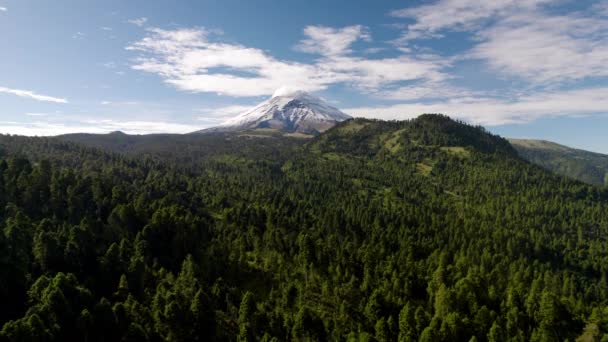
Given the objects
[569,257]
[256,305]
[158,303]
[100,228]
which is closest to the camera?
[158,303]

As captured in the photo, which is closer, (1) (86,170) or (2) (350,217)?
(2) (350,217)

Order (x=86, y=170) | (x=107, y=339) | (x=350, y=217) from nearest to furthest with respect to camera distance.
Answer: (x=107, y=339), (x=350, y=217), (x=86, y=170)

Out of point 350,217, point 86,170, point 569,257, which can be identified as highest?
point 86,170

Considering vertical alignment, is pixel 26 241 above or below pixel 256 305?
above

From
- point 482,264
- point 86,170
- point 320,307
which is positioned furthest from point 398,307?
point 86,170

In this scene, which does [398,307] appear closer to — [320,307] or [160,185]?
[320,307]

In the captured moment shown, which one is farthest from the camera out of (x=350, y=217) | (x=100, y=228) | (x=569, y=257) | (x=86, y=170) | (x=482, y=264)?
(x=86, y=170)

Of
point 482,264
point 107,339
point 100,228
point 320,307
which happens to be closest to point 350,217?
point 482,264

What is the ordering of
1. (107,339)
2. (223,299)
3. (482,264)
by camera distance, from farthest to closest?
1. (482,264)
2. (223,299)
3. (107,339)

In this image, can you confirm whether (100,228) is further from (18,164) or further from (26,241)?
(18,164)
